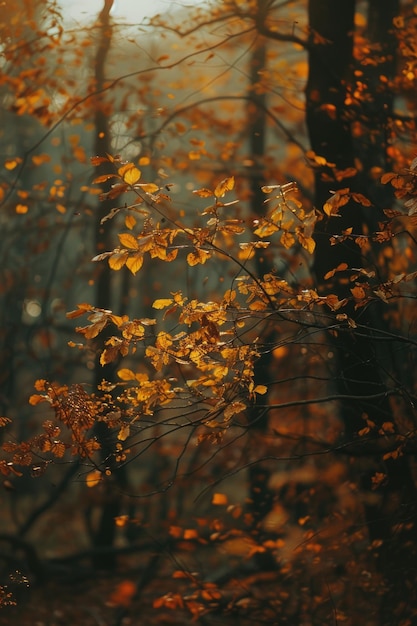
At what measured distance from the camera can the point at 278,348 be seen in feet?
20.9

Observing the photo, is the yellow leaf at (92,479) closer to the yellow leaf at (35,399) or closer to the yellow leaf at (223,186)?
the yellow leaf at (35,399)

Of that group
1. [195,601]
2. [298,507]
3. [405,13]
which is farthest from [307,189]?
[195,601]

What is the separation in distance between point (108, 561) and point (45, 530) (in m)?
1.62

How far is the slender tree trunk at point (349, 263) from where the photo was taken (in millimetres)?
4883

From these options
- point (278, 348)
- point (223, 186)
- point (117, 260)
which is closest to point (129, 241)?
point (117, 260)

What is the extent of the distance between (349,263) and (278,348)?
5.13 feet

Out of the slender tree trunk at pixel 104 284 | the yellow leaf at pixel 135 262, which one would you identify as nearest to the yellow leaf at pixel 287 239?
the yellow leaf at pixel 135 262

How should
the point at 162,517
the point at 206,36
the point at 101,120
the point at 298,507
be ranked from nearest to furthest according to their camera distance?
the point at 298,507 → the point at 101,120 → the point at 206,36 → the point at 162,517

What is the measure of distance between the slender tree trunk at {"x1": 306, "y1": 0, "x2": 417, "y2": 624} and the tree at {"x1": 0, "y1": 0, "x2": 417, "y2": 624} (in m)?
0.01

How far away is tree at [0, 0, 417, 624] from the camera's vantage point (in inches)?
134

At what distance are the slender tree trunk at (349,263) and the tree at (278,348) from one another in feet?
0.05

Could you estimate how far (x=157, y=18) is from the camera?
688 centimetres

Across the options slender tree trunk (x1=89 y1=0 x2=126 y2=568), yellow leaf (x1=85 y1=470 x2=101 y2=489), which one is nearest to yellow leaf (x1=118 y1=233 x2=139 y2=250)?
yellow leaf (x1=85 y1=470 x2=101 y2=489)

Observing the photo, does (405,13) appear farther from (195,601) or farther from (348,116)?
(195,601)
